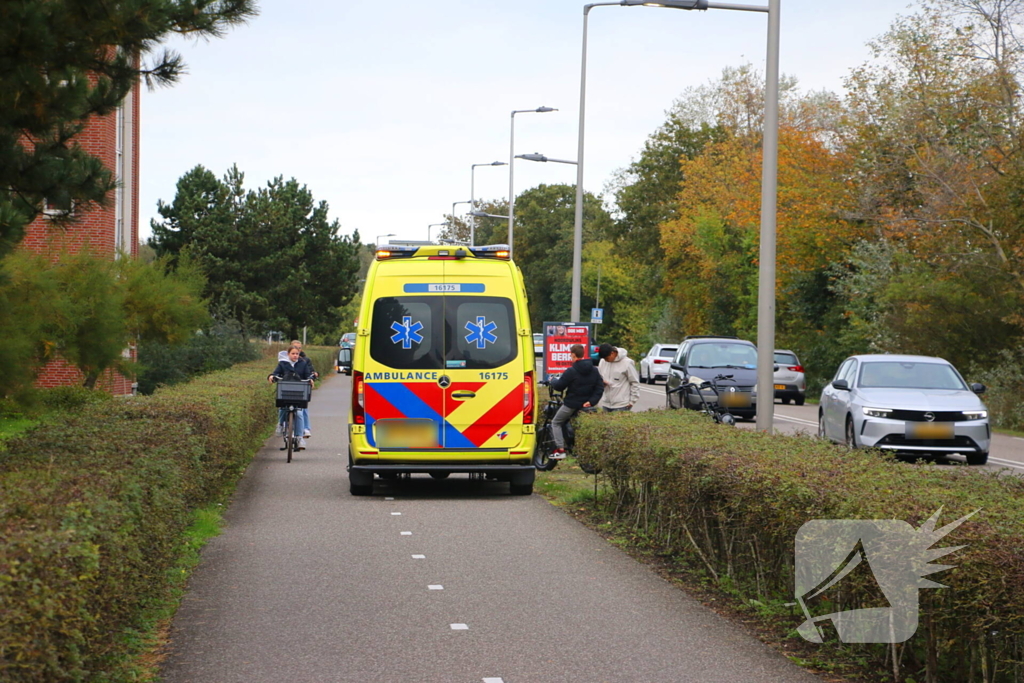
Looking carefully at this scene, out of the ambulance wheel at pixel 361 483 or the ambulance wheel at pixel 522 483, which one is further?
the ambulance wheel at pixel 522 483

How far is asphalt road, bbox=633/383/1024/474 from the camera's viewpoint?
18.4m

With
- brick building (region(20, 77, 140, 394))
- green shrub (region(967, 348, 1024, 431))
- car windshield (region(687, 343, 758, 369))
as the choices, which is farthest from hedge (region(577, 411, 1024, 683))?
green shrub (region(967, 348, 1024, 431))

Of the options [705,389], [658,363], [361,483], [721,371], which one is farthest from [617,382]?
[658,363]

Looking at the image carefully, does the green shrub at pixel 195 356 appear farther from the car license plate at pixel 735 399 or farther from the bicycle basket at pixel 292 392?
the car license plate at pixel 735 399

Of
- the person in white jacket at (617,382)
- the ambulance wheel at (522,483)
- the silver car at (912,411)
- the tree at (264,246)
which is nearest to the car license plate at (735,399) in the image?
the silver car at (912,411)

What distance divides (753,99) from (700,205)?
7417 millimetres

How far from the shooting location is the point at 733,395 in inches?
1057

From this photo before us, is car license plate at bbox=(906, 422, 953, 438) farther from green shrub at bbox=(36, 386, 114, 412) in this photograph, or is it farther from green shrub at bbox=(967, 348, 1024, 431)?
green shrub at bbox=(36, 386, 114, 412)

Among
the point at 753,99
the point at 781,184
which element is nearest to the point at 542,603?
the point at 781,184

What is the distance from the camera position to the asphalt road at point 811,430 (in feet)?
60.2

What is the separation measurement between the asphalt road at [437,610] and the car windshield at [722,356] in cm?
1639

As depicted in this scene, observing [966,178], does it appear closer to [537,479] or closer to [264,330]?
[537,479]

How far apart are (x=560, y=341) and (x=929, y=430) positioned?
30.4 feet

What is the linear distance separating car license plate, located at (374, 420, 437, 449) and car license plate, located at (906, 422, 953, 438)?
7.60m
